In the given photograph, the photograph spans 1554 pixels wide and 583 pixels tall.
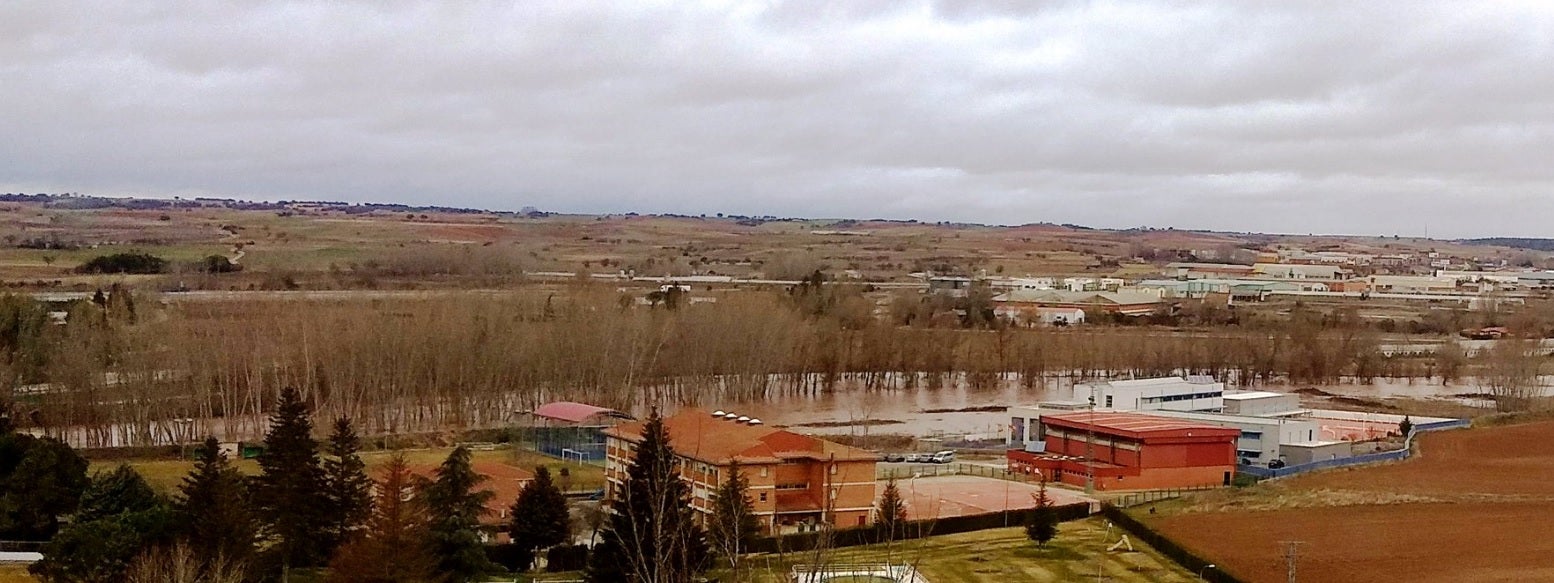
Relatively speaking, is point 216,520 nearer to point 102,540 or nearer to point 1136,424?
point 102,540

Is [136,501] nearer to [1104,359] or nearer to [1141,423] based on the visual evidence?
[1141,423]

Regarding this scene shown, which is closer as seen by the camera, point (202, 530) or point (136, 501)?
point (202, 530)

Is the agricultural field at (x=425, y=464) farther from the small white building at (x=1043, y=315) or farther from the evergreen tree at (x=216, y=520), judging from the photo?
the small white building at (x=1043, y=315)

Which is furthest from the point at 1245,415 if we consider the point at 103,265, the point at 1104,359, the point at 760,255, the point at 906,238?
the point at 906,238

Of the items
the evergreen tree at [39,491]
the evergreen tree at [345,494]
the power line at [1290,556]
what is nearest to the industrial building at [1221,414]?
the power line at [1290,556]

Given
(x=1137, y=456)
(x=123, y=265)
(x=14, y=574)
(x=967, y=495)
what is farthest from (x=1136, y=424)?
(x=123, y=265)

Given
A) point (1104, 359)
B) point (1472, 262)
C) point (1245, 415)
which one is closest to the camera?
point (1245, 415)
